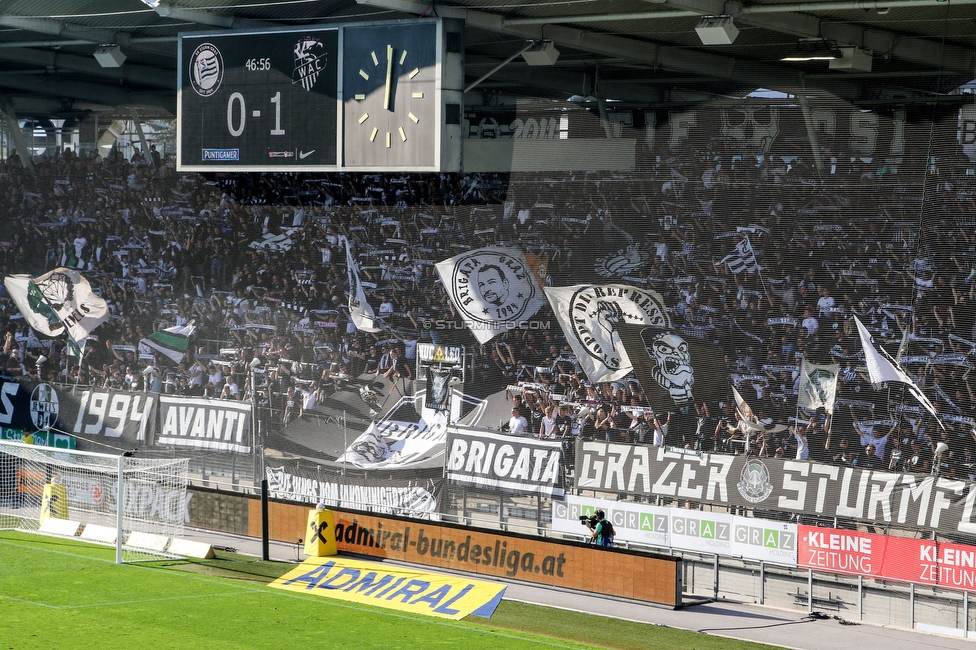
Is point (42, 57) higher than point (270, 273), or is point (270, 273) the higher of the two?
point (42, 57)

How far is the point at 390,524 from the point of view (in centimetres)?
1691

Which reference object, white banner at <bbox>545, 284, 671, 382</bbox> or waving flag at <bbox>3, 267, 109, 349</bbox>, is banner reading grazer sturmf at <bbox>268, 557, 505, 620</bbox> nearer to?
white banner at <bbox>545, 284, 671, 382</bbox>

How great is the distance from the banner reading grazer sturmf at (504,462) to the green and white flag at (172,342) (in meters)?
5.96

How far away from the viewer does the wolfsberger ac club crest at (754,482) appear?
51.6 feet

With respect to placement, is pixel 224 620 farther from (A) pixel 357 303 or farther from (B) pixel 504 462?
(A) pixel 357 303

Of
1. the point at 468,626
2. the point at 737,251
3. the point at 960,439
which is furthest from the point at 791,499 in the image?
the point at 468,626

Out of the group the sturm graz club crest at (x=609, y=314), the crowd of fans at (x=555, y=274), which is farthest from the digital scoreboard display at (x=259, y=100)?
the sturm graz club crest at (x=609, y=314)

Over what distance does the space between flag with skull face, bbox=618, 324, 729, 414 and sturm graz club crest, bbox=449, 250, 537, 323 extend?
6.04 ft

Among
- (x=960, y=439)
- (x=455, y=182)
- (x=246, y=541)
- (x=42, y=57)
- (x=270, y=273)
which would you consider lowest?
(x=246, y=541)

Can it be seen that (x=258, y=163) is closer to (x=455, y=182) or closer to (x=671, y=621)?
(x=455, y=182)

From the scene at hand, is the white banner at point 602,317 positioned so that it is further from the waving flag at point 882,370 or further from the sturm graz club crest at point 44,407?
the sturm graz club crest at point 44,407

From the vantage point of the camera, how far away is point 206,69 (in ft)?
63.3

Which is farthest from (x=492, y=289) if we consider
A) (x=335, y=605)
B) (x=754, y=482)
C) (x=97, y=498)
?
(x=97, y=498)

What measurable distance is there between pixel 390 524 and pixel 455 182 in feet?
19.1
